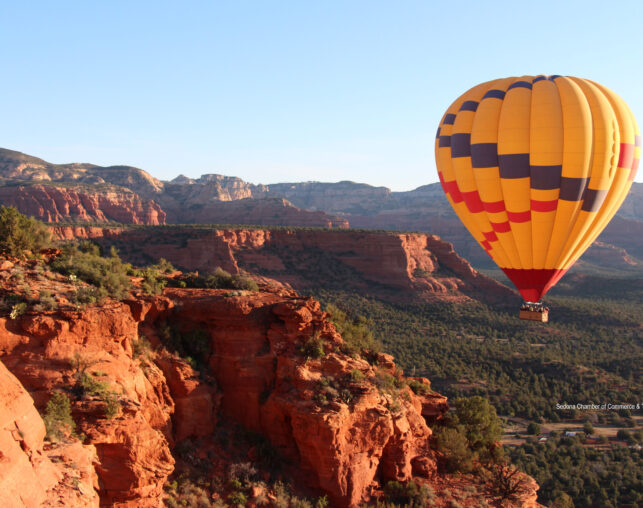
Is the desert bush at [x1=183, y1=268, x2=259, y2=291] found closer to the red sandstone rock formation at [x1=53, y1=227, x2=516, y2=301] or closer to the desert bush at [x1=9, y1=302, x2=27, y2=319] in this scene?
the desert bush at [x1=9, y1=302, x2=27, y2=319]

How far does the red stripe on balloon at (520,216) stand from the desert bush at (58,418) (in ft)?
51.7

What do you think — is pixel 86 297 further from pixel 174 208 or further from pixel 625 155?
pixel 174 208

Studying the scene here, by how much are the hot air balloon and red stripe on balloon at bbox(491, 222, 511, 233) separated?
0.04m

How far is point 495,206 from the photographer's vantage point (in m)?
19.3

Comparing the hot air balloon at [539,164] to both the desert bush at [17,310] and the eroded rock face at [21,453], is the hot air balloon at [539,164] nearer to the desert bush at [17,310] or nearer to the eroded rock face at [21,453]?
the desert bush at [17,310]

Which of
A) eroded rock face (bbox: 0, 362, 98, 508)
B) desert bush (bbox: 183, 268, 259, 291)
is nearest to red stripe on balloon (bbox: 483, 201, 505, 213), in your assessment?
desert bush (bbox: 183, 268, 259, 291)

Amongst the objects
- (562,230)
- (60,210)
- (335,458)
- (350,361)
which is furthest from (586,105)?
(60,210)

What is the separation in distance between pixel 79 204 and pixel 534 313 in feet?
284

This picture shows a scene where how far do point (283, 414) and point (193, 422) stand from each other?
2385mm

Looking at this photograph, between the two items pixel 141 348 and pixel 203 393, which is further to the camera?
pixel 203 393

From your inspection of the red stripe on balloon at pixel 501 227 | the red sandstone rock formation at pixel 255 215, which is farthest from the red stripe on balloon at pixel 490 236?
the red sandstone rock formation at pixel 255 215

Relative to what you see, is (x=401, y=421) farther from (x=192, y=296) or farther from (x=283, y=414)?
(x=192, y=296)

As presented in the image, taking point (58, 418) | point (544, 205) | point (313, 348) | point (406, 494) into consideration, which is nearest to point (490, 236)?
point (544, 205)

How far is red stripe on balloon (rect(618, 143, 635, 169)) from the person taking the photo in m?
17.9
